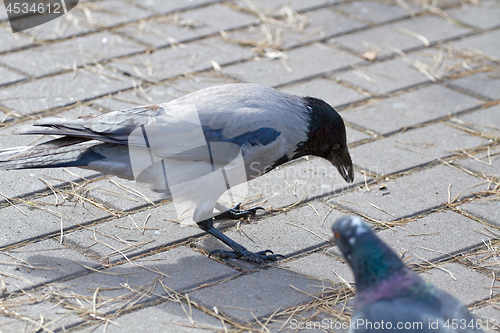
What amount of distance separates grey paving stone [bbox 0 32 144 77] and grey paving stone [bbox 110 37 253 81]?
0.19m

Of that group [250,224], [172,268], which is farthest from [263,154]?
[172,268]

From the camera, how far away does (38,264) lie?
297 cm

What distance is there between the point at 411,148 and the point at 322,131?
1075 mm

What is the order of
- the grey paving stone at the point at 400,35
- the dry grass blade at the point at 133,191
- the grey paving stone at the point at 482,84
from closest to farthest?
1. the dry grass blade at the point at 133,191
2. the grey paving stone at the point at 482,84
3. the grey paving stone at the point at 400,35

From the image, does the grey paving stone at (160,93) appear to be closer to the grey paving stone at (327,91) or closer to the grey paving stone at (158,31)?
the grey paving stone at (327,91)

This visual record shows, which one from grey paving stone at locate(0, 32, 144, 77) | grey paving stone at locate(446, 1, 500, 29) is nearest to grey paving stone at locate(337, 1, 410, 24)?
grey paving stone at locate(446, 1, 500, 29)

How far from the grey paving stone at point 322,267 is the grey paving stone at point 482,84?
2455mm

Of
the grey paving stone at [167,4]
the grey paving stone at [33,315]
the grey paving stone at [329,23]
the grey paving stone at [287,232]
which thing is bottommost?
the grey paving stone at [287,232]

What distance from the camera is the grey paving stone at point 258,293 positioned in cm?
272

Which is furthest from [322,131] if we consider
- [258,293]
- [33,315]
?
[33,315]

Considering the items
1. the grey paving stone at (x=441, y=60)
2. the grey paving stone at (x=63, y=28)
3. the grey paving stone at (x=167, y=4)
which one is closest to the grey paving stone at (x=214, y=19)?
the grey paving stone at (x=167, y=4)

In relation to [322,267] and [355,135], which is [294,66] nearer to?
[355,135]

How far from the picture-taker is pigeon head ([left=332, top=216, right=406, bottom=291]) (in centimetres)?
218

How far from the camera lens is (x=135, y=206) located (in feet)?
11.7
